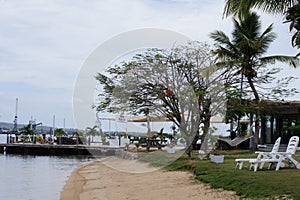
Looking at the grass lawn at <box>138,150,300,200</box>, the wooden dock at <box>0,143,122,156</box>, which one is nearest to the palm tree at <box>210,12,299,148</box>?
the grass lawn at <box>138,150,300,200</box>

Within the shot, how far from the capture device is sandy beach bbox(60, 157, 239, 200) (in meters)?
10.4

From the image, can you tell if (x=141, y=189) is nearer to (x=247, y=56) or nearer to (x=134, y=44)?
(x=134, y=44)

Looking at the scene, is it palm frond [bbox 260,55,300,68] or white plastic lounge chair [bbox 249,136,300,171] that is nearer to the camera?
white plastic lounge chair [bbox 249,136,300,171]

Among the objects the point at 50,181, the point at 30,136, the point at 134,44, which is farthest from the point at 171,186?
the point at 30,136

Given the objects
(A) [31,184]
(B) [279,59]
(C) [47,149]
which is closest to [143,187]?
(A) [31,184]

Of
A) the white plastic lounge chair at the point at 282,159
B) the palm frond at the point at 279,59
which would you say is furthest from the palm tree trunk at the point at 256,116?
the white plastic lounge chair at the point at 282,159

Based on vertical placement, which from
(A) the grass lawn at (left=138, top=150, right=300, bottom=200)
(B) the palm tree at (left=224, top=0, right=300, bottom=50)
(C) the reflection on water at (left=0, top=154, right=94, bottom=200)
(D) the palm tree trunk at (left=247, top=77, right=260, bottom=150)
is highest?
(B) the palm tree at (left=224, top=0, right=300, bottom=50)

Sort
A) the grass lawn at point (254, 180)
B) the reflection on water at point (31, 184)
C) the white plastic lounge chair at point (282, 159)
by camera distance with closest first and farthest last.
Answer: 1. the grass lawn at point (254, 180)
2. the white plastic lounge chair at point (282, 159)
3. the reflection on water at point (31, 184)

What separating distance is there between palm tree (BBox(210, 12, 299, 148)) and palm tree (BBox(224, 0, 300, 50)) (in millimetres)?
10051

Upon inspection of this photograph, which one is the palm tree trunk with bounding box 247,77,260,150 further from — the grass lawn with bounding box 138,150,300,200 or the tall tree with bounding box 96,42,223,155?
the grass lawn with bounding box 138,150,300,200

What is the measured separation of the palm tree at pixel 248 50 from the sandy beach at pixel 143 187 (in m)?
7.35

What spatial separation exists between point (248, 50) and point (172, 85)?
517cm

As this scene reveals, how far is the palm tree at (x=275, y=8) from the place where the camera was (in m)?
10.2

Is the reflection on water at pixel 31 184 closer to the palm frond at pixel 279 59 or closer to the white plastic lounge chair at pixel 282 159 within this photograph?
the white plastic lounge chair at pixel 282 159
